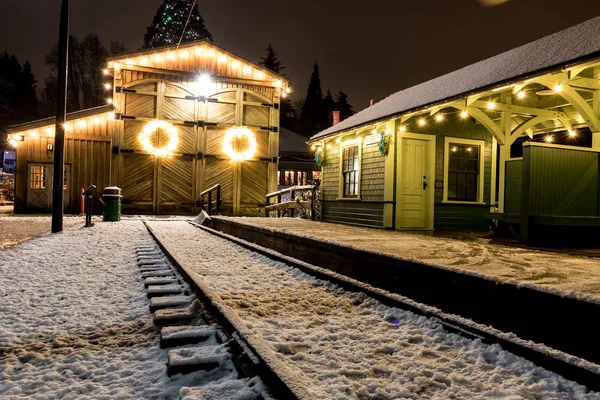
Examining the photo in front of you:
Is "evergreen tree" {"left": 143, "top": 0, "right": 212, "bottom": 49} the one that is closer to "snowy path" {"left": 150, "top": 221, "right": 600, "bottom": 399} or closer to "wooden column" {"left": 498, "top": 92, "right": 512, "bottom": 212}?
"wooden column" {"left": 498, "top": 92, "right": 512, "bottom": 212}

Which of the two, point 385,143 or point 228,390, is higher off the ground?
point 385,143

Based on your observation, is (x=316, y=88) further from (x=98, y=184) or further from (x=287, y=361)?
(x=287, y=361)

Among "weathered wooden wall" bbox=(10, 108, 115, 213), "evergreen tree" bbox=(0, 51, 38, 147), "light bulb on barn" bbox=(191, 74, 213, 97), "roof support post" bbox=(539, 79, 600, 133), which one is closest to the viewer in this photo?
"roof support post" bbox=(539, 79, 600, 133)

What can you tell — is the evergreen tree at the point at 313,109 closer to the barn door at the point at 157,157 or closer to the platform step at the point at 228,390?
the barn door at the point at 157,157

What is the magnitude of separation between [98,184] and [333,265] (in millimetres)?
16537

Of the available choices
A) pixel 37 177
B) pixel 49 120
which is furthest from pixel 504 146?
pixel 37 177

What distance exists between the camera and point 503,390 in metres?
2.37

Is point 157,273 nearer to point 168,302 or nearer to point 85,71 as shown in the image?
point 168,302

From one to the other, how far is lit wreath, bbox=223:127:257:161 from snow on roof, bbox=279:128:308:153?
50.2ft

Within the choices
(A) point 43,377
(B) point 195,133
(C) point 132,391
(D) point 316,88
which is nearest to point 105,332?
(A) point 43,377

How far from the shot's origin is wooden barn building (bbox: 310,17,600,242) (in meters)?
6.55

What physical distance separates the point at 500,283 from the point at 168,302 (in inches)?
124

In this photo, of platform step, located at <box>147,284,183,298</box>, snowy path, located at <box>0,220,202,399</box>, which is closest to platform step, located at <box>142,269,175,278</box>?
snowy path, located at <box>0,220,202,399</box>

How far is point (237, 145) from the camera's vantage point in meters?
20.5
